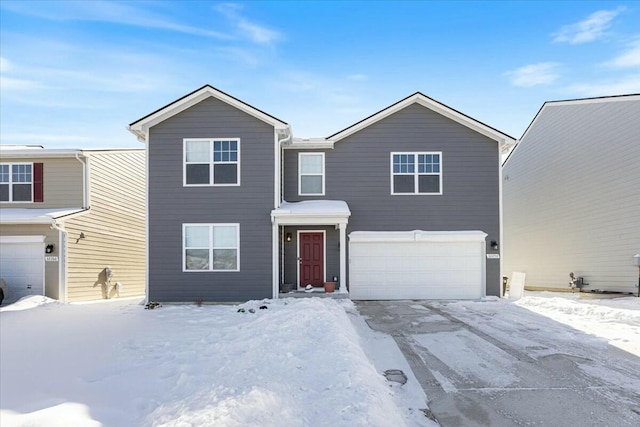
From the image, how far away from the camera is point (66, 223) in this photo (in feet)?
47.2

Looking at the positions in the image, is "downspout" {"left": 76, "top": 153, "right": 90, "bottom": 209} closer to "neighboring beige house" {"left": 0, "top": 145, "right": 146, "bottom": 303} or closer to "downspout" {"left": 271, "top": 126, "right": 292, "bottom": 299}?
"neighboring beige house" {"left": 0, "top": 145, "right": 146, "bottom": 303}

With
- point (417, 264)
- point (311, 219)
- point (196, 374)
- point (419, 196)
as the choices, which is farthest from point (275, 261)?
point (196, 374)

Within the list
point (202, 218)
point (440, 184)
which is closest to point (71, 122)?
point (202, 218)

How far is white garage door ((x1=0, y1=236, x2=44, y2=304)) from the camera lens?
46.1 feet

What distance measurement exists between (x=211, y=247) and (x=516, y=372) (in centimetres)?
970

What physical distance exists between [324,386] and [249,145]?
9.61 meters

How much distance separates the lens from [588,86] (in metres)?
16.9

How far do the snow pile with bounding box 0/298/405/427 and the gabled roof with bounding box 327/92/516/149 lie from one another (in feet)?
22.2

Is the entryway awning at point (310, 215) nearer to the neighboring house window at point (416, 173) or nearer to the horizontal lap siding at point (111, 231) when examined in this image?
the neighboring house window at point (416, 173)

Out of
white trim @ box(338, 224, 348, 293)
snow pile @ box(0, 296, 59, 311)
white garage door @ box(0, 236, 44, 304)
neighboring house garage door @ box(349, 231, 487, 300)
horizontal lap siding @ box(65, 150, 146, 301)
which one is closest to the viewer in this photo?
snow pile @ box(0, 296, 59, 311)

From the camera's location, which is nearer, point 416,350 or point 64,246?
point 416,350

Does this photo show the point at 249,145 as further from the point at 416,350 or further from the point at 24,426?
the point at 24,426

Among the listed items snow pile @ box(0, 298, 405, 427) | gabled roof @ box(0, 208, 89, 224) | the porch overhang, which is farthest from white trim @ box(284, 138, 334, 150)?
gabled roof @ box(0, 208, 89, 224)

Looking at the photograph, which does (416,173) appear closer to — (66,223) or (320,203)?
(320,203)
